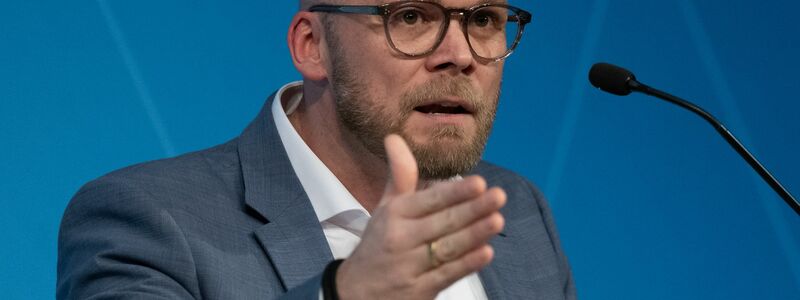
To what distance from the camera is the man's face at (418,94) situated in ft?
7.45

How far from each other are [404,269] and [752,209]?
2469 mm

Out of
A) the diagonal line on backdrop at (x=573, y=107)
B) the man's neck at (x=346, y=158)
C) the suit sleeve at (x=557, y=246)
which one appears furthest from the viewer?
the diagonal line on backdrop at (x=573, y=107)

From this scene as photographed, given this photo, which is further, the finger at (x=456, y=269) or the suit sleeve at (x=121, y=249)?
the suit sleeve at (x=121, y=249)

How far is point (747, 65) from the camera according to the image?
12.2 feet

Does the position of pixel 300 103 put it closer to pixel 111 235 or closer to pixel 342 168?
pixel 342 168

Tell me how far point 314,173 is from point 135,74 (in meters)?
0.69

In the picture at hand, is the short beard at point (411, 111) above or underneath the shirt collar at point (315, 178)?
above

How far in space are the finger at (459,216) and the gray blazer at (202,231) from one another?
0.69m

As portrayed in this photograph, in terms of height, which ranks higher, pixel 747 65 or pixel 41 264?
pixel 747 65

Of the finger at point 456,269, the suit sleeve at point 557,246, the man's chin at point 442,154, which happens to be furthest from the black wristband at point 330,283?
the suit sleeve at point 557,246

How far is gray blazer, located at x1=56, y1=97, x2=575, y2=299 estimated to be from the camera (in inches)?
81.3

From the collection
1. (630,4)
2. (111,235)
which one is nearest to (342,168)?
(111,235)

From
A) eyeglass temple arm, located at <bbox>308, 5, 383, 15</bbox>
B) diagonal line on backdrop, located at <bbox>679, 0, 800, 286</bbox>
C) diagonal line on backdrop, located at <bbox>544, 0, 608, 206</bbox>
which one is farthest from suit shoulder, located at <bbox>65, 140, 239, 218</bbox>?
diagonal line on backdrop, located at <bbox>679, 0, 800, 286</bbox>

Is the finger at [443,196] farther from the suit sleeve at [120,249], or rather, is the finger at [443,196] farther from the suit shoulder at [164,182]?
the suit shoulder at [164,182]
